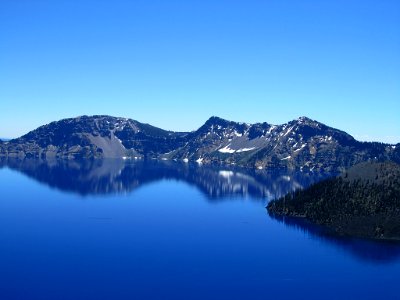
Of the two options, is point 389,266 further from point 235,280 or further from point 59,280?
point 59,280

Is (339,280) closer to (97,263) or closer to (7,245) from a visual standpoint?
(97,263)

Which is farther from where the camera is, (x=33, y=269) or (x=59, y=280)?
(x=33, y=269)

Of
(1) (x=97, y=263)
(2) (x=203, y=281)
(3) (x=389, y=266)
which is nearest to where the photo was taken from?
(2) (x=203, y=281)

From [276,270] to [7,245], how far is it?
370 feet

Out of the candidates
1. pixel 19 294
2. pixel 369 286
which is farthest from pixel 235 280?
pixel 19 294

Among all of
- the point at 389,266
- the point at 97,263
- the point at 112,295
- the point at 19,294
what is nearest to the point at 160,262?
the point at 97,263

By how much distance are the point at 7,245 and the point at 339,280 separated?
5317 inches

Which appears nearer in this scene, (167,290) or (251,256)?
(167,290)

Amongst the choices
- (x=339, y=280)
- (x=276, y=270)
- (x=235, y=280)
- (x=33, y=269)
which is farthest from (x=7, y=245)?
(x=339, y=280)

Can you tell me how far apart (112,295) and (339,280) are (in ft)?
263

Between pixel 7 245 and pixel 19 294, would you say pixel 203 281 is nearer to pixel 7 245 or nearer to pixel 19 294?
pixel 19 294

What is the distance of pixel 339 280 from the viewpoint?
6329 inches

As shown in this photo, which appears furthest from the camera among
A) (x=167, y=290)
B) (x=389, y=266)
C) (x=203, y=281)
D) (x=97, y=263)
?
(x=389, y=266)

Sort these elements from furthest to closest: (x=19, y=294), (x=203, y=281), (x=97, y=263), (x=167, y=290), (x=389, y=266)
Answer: (x=389, y=266), (x=97, y=263), (x=203, y=281), (x=167, y=290), (x=19, y=294)
